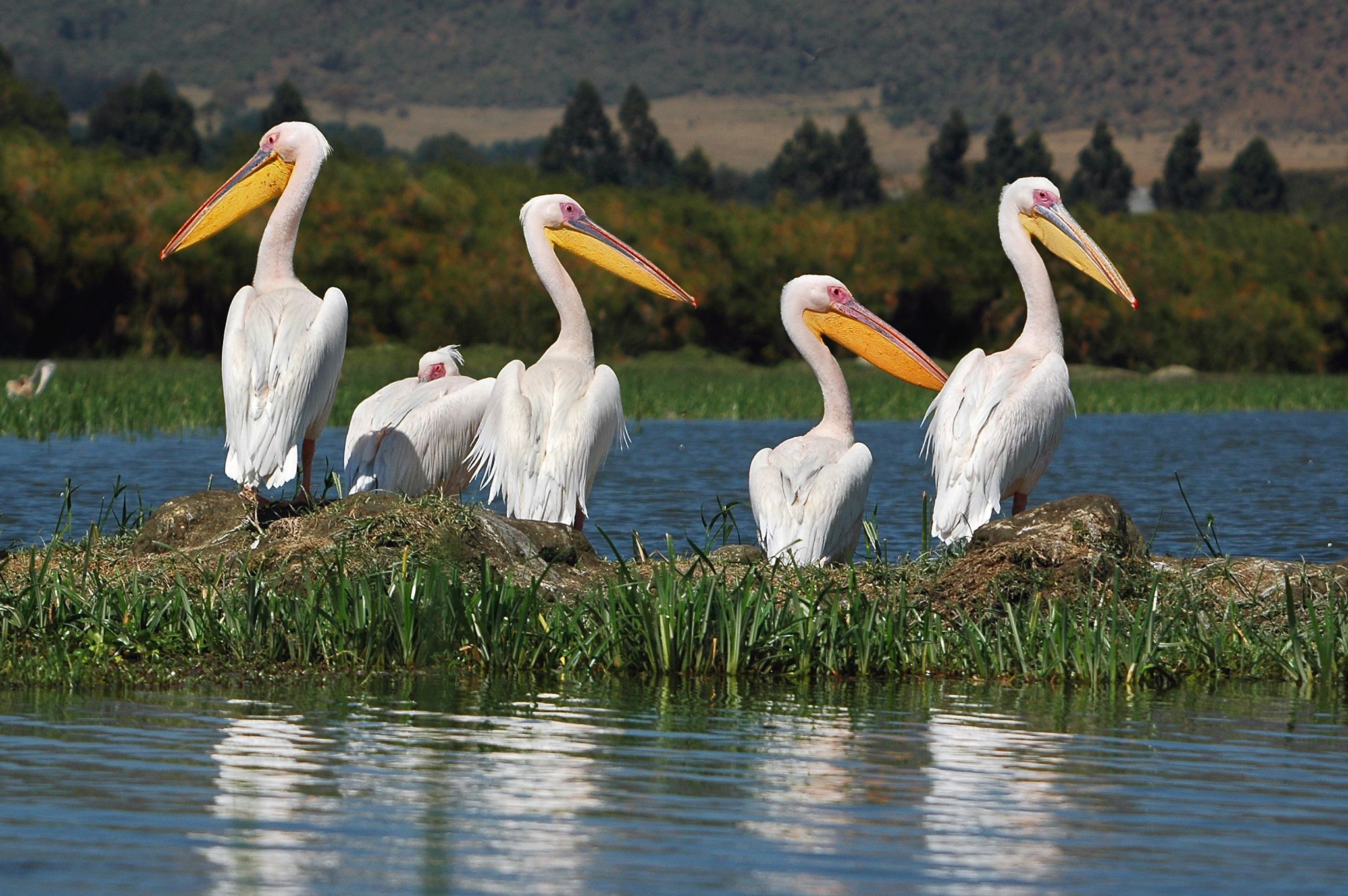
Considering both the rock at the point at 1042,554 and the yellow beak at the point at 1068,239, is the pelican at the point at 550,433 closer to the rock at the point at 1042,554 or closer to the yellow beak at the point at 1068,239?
the rock at the point at 1042,554

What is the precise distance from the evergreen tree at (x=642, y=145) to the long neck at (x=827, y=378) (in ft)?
250

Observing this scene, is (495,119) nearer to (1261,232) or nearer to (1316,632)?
(1261,232)

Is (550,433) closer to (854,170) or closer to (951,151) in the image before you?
(951,151)

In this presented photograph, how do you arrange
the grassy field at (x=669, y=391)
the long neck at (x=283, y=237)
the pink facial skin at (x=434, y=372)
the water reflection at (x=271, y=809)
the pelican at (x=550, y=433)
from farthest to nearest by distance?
the grassy field at (x=669, y=391) < the pink facial skin at (x=434, y=372) < the long neck at (x=283, y=237) < the pelican at (x=550, y=433) < the water reflection at (x=271, y=809)

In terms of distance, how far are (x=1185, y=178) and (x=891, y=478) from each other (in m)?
71.5

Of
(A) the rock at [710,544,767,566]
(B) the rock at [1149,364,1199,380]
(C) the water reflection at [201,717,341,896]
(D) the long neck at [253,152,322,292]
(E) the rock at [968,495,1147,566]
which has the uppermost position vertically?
(B) the rock at [1149,364,1199,380]

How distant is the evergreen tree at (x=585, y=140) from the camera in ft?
265

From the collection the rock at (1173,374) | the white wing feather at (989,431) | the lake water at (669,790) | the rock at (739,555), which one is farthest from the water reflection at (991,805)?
the rock at (1173,374)

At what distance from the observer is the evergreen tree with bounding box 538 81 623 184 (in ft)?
265

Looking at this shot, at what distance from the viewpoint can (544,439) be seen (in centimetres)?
870

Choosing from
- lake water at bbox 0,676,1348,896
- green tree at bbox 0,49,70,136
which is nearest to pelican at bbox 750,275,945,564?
lake water at bbox 0,676,1348,896

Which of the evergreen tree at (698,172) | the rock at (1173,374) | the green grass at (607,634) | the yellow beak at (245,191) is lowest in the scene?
the green grass at (607,634)

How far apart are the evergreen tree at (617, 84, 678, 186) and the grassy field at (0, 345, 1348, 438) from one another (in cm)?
4898

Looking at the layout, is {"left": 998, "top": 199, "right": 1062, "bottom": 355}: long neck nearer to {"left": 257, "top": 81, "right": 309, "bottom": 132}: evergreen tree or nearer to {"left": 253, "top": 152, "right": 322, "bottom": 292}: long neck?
{"left": 253, "top": 152, "right": 322, "bottom": 292}: long neck
